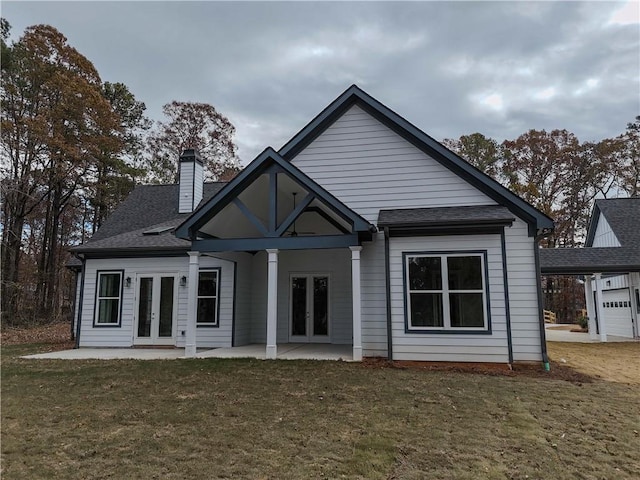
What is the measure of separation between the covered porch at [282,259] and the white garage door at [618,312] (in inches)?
477

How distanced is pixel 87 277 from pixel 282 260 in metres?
5.57

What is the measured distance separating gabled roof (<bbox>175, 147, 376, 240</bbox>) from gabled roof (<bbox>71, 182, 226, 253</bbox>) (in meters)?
2.03

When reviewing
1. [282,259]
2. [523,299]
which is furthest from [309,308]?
[523,299]

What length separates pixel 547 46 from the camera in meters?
12.1

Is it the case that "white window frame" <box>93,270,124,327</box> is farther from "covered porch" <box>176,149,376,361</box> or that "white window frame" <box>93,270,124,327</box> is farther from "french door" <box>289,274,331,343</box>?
"french door" <box>289,274,331,343</box>

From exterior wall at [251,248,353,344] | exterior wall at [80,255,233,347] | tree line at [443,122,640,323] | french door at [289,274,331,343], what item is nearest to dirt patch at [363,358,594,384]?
exterior wall at [251,248,353,344]

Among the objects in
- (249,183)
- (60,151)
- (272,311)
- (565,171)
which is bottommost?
(272,311)

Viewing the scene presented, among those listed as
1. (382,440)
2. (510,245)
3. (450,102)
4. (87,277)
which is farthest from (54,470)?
A: (450,102)

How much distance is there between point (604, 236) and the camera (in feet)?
58.4

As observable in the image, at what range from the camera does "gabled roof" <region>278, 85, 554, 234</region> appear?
28.1 ft

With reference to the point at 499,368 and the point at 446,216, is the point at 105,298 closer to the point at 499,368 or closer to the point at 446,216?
the point at 446,216

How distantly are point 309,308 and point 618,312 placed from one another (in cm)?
1365

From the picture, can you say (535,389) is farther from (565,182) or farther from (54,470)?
(565,182)

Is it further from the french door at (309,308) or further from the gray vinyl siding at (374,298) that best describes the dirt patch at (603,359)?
the french door at (309,308)
